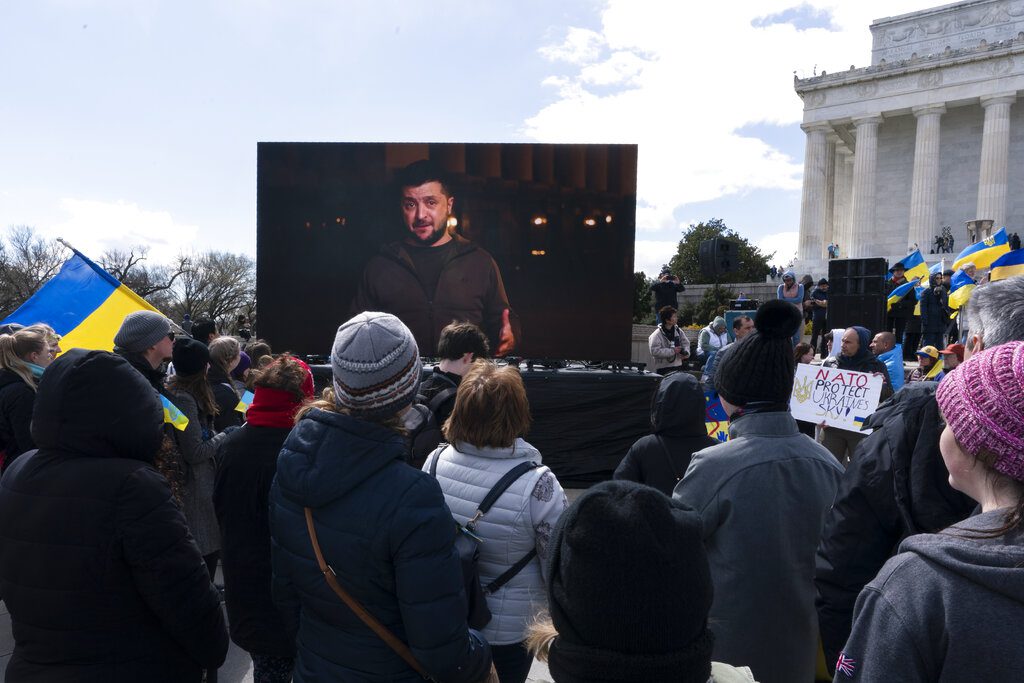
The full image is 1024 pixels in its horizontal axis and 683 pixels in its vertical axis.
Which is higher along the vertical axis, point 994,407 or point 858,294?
point 858,294

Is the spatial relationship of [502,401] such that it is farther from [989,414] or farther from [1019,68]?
[1019,68]

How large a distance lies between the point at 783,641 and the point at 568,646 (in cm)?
144

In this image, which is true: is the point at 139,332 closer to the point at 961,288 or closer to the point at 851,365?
the point at 851,365

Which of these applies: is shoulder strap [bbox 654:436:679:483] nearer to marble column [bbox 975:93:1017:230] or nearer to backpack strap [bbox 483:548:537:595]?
backpack strap [bbox 483:548:537:595]

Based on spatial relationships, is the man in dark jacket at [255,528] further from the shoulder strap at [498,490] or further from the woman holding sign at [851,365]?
the woman holding sign at [851,365]

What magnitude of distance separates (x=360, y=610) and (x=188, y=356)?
110 inches

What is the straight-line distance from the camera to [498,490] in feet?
7.74

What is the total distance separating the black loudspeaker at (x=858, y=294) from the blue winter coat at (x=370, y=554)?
14.2 meters

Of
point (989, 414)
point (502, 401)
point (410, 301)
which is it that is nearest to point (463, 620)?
point (502, 401)

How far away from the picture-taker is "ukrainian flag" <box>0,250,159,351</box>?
198 inches

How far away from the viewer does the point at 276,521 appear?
1898 millimetres

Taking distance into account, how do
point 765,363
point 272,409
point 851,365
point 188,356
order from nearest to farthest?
point 765,363
point 272,409
point 188,356
point 851,365

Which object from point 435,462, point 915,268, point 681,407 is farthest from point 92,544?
point 915,268

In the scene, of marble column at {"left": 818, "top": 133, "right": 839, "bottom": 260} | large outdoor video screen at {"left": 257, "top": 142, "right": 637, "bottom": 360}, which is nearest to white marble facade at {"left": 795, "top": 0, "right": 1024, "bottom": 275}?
marble column at {"left": 818, "top": 133, "right": 839, "bottom": 260}
